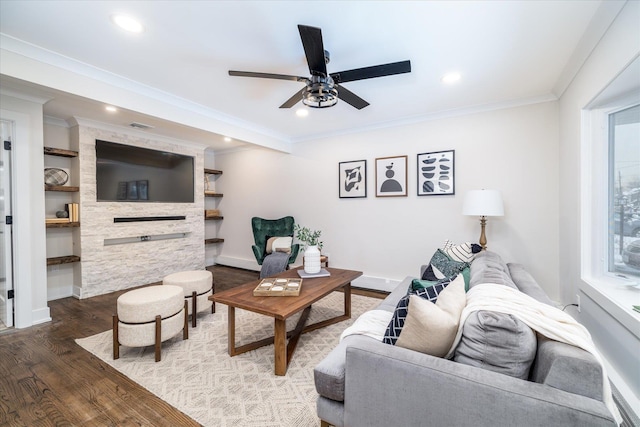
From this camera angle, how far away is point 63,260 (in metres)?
3.55

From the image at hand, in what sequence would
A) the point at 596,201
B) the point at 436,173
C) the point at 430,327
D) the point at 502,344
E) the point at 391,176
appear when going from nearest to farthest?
the point at 502,344, the point at 430,327, the point at 596,201, the point at 436,173, the point at 391,176

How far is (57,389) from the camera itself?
74.2 inches

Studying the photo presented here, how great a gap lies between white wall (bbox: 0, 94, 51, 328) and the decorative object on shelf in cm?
88

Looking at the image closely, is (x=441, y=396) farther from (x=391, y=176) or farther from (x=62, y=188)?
(x=62, y=188)

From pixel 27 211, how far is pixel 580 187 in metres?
5.37

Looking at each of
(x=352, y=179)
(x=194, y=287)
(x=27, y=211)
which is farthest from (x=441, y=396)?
(x=27, y=211)

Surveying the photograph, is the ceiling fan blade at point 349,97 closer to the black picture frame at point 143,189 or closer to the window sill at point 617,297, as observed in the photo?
the window sill at point 617,297

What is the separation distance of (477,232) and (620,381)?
190cm

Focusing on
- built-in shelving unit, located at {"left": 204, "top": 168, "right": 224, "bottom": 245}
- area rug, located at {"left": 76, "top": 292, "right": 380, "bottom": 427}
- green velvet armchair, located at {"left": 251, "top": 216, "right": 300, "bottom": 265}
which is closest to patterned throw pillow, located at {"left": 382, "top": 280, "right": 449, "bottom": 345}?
area rug, located at {"left": 76, "top": 292, "right": 380, "bottom": 427}

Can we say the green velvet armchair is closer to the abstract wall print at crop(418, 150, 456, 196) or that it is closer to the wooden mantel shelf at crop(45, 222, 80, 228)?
the abstract wall print at crop(418, 150, 456, 196)

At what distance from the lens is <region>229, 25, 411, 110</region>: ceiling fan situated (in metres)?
1.77

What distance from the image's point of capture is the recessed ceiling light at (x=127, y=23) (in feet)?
5.95

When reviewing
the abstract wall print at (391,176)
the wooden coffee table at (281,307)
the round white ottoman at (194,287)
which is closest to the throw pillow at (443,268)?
the wooden coffee table at (281,307)

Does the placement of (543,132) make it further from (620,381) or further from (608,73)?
(620,381)
